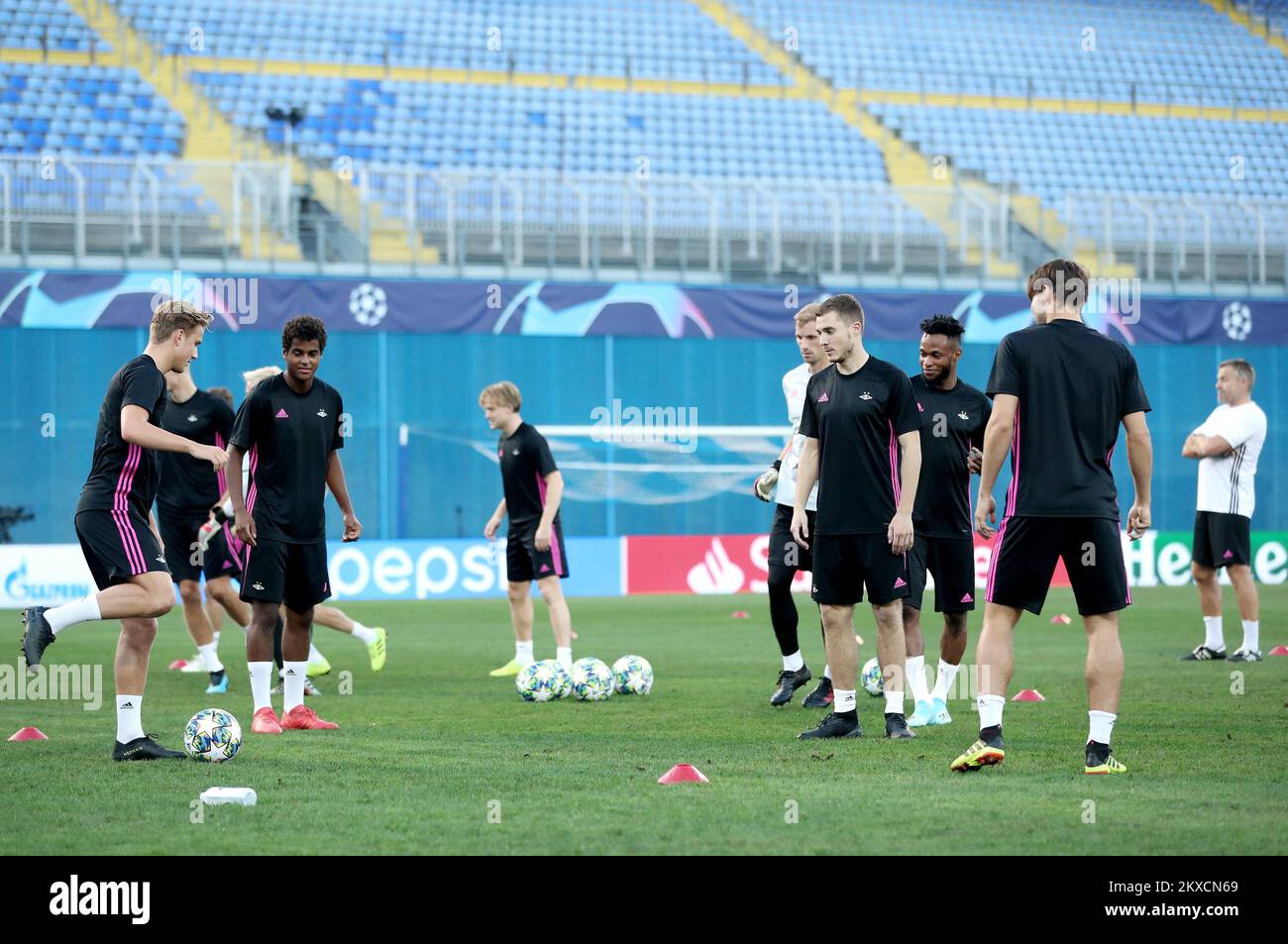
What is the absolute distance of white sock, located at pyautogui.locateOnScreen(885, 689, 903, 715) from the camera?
28.3 feet

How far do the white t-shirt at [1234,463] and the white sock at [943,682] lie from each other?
4.78m

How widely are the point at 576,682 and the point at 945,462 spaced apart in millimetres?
2999

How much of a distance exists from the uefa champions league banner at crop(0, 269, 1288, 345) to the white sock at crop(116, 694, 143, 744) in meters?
16.1

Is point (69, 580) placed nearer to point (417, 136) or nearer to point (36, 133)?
point (36, 133)

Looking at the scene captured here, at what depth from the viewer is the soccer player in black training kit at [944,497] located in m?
9.38

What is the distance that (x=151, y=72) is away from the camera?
29328 mm

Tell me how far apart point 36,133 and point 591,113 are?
32.2 feet

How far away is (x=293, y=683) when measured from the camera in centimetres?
947

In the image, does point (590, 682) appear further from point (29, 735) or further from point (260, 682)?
point (29, 735)

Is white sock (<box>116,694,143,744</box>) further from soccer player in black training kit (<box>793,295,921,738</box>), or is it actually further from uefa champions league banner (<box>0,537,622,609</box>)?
uefa champions league banner (<box>0,537,622,609</box>)

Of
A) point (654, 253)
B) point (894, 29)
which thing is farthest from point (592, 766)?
point (894, 29)

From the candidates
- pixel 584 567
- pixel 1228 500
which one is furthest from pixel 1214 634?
pixel 584 567

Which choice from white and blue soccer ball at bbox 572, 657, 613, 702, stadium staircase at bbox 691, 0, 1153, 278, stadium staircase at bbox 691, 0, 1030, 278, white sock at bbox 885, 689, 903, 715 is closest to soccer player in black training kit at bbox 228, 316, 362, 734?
white and blue soccer ball at bbox 572, 657, 613, 702
